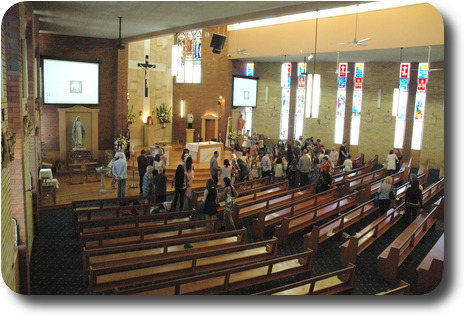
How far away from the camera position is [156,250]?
6887mm

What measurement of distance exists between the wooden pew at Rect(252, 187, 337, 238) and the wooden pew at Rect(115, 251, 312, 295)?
6.09 feet

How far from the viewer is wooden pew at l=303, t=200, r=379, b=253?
299 inches

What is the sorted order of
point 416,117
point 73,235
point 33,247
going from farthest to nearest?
1. point 416,117
2. point 73,235
3. point 33,247

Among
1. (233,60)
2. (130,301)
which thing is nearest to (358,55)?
(233,60)

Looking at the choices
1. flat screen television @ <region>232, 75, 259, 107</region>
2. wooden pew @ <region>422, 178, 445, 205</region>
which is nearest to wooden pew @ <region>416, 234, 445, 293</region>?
wooden pew @ <region>422, 178, 445, 205</region>

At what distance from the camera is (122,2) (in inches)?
336

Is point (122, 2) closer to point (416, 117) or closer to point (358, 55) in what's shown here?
point (358, 55)

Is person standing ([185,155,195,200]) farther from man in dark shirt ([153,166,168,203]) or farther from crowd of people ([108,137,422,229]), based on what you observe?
man in dark shirt ([153,166,168,203])

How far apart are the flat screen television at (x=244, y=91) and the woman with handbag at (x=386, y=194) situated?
11.6 m

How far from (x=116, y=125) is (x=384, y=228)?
34.7 ft

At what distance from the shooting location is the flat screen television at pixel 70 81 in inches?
520

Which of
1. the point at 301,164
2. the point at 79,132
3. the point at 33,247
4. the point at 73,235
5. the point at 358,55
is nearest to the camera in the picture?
the point at 33,247

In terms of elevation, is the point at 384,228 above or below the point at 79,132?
below

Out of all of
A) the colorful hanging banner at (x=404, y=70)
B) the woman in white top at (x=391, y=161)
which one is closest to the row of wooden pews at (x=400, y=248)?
the woman in white top at (x=391, y=161)
